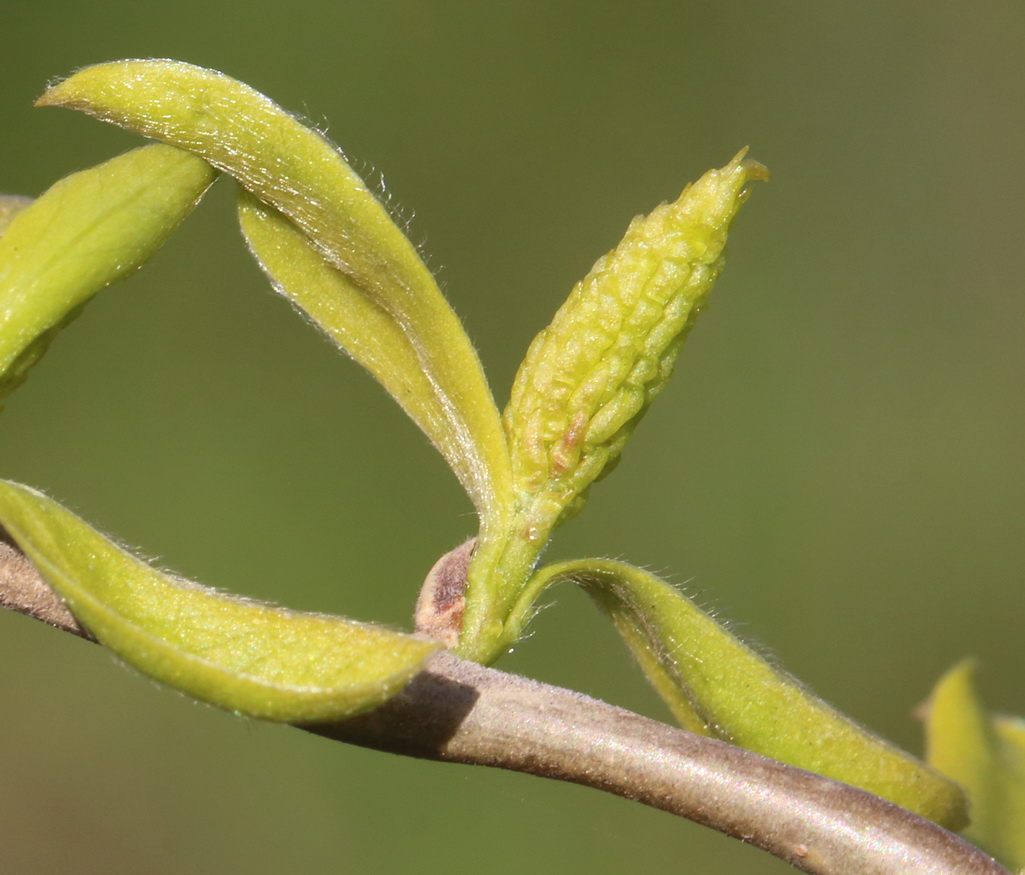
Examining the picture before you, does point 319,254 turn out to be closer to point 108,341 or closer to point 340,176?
point 340,176

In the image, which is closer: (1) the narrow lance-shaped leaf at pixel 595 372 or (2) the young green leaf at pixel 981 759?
(1) the narrow lance-shaped leaf at pixel 595 372

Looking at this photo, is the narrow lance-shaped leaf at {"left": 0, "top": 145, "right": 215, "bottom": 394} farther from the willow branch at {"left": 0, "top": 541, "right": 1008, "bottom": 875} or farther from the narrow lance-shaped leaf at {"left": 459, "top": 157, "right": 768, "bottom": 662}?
the narrow lance-shaped leaf at {"left": 459, "top": 157, "right": 768, "bottom": 662}

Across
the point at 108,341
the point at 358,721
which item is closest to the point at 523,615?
the point at 358,721

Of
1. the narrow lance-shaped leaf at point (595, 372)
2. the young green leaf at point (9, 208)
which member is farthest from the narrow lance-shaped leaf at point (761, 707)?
the young green leaf at point (9, 208)

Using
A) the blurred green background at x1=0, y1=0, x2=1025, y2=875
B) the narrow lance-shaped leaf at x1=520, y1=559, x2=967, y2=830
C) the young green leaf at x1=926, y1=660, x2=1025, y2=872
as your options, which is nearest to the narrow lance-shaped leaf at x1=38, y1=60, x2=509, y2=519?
the narrow lance-shaped leaf at x1=520, y1=559, x2=967, y2=830

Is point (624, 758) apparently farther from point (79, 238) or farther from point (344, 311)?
point (79, 238)

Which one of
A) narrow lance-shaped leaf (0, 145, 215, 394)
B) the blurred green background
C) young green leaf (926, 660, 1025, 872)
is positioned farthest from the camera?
the blurred green background

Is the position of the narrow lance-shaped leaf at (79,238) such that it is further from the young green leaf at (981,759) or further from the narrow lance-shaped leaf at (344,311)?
the young green leaf at (981,759)
